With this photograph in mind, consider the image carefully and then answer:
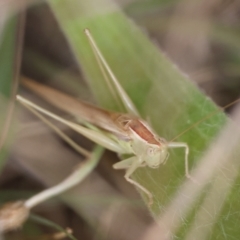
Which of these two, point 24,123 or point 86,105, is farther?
point 24,123

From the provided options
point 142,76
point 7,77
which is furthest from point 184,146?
point 7,77

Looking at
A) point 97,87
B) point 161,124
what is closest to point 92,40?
point 97,87

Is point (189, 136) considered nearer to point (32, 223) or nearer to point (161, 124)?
point (161, 124)

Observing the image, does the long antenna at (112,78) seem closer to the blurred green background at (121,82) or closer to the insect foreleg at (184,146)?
the blurred green background at (121,82)

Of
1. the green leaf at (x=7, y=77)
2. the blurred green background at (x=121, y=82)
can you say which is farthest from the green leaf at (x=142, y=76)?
the green leaf at (x=7, y=77)

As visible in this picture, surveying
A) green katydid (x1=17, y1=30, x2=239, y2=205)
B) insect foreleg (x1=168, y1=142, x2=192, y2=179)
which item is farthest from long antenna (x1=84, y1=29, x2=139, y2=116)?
insect foreleg (x1=168, y1=142, x2=192, y2=179)

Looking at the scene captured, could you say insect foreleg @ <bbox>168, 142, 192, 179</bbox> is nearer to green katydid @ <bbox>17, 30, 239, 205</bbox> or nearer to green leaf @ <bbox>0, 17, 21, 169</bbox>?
green katydid @ <bbox>17, 30, 239, 205</bbox>

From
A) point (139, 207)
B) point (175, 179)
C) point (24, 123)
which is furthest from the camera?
point (24, 123)
